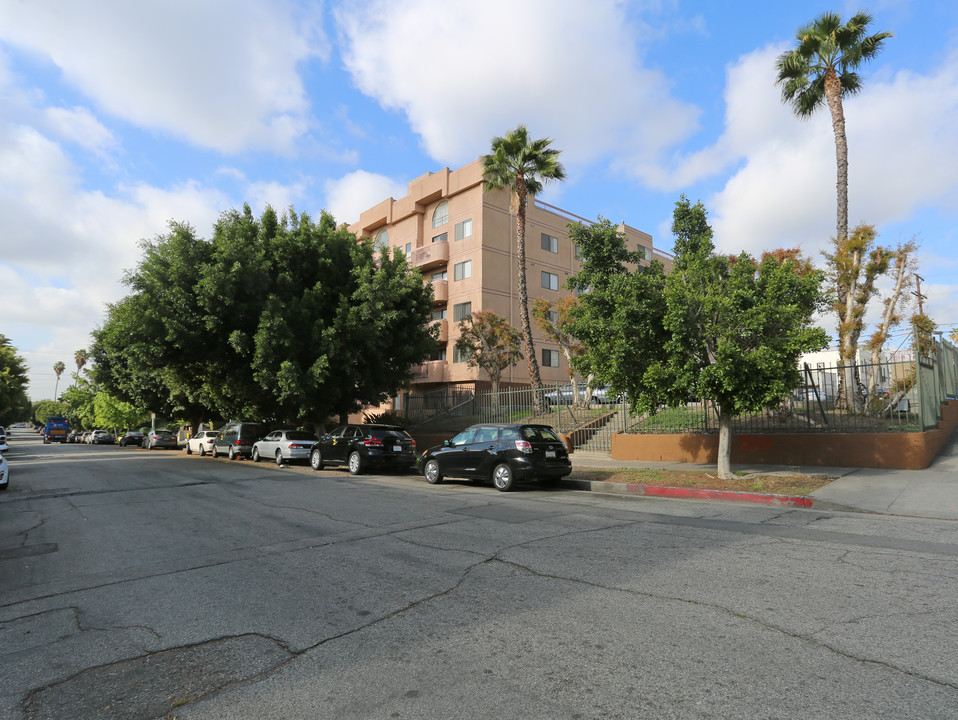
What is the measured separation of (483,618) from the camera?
4367 mm

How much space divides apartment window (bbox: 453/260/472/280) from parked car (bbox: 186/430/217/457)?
1688 centimetres

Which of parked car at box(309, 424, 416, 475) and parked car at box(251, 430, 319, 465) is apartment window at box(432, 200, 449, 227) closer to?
parked car at box(251, 430, 319, 465)

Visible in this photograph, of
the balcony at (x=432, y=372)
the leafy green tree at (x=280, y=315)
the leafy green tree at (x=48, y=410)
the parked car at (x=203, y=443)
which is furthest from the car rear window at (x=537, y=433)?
the leafy green tree at (x=48, y=410)

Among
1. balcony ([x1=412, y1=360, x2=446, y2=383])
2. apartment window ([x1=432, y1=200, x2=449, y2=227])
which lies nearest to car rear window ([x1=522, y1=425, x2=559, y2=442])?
balcony ([x1=412, y1=360, x2=446, y2=383])

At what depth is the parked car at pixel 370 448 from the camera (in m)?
17.2

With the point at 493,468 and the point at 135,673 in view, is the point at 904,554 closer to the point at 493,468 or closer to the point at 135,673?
the point at 135,673

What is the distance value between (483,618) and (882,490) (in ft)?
33.2

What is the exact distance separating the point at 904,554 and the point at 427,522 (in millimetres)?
5918

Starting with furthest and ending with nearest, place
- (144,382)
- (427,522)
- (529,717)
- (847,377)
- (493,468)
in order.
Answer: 1. (144,382)
2. (847,377)
3. (493,468)
4. (427,522)
5. (529,717)

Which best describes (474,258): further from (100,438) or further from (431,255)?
(100,438)

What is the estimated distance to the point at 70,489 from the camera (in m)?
13.6

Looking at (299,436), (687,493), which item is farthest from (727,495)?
(299,436)

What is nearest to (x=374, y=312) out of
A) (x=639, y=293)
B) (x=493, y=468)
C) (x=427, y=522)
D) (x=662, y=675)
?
(x=493, y=468)

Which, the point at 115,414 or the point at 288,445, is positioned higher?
the point at 115,414
